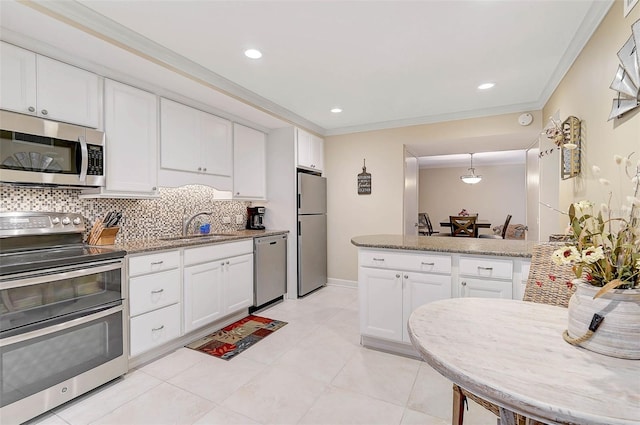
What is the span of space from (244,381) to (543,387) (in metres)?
1.95

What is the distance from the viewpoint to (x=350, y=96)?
3.38m

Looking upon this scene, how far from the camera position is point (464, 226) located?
6422mm

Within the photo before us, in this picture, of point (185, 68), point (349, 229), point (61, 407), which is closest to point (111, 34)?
point (185, 68)

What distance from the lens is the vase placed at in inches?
33.8

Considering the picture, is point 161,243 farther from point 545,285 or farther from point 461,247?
point 545,285

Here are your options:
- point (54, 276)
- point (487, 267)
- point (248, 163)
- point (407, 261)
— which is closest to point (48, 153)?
point (54, 276)

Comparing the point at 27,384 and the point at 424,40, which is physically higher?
the point at 424,40

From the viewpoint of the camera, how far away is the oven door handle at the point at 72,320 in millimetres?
1632

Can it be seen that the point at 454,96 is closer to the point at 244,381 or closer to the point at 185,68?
the point at 185,68

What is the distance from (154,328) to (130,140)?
5.15 ft

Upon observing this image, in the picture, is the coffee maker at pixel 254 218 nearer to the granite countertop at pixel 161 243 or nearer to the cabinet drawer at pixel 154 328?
the granite countertop at pixel 161 243

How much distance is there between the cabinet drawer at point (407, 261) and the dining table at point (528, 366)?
1.11 metres

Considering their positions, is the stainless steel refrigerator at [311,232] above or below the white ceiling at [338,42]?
below

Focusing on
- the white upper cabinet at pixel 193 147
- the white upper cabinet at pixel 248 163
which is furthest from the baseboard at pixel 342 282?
the white upper cabinet at pixel 193 147
